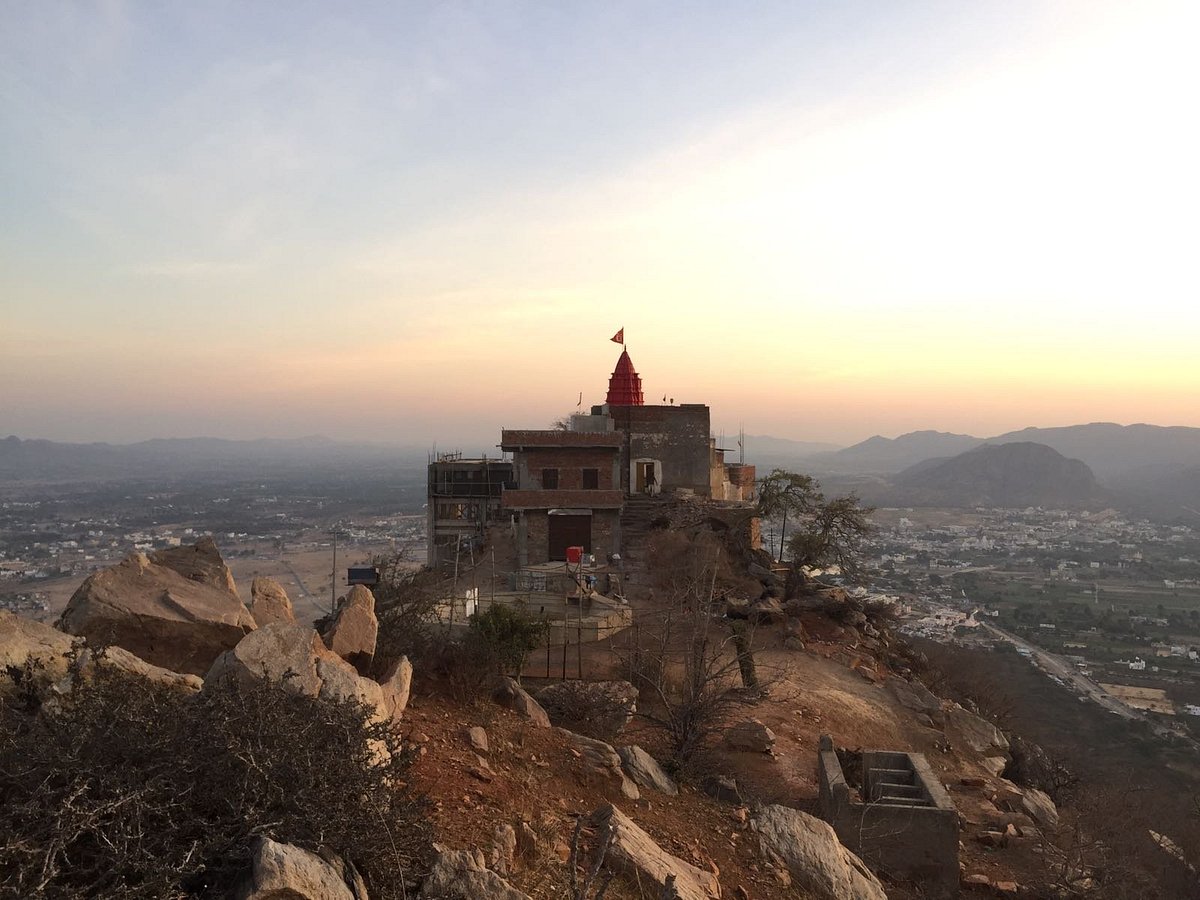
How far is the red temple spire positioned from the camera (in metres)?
31.8

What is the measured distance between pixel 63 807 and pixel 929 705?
52.0 ft

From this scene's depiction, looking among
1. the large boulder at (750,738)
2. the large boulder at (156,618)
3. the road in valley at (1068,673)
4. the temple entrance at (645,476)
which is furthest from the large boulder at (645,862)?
the road in valley at (1068,673)

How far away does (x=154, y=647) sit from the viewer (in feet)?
25.0

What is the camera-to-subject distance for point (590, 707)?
10.6 m

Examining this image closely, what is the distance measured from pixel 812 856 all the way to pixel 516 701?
384 cm

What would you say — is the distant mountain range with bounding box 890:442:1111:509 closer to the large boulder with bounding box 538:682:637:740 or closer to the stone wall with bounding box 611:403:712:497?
the stone wall with bounding box 611:403:712:497

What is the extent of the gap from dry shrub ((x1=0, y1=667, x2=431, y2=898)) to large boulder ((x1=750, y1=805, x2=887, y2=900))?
13.8 ft

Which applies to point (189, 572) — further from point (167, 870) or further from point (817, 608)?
point (817, 608)

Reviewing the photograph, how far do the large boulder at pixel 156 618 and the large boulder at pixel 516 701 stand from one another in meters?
3.11

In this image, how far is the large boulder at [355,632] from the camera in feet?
26.7

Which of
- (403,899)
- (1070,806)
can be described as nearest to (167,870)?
(403,899)

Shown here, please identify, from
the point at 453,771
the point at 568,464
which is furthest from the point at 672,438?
the point at 453,771

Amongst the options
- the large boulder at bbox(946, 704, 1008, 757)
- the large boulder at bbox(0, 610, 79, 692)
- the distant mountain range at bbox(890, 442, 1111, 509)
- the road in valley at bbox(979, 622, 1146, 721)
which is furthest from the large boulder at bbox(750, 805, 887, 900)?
the distant mountain range at bbox(890, 442, 1111, 509)

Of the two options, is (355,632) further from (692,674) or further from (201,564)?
(692,674)
